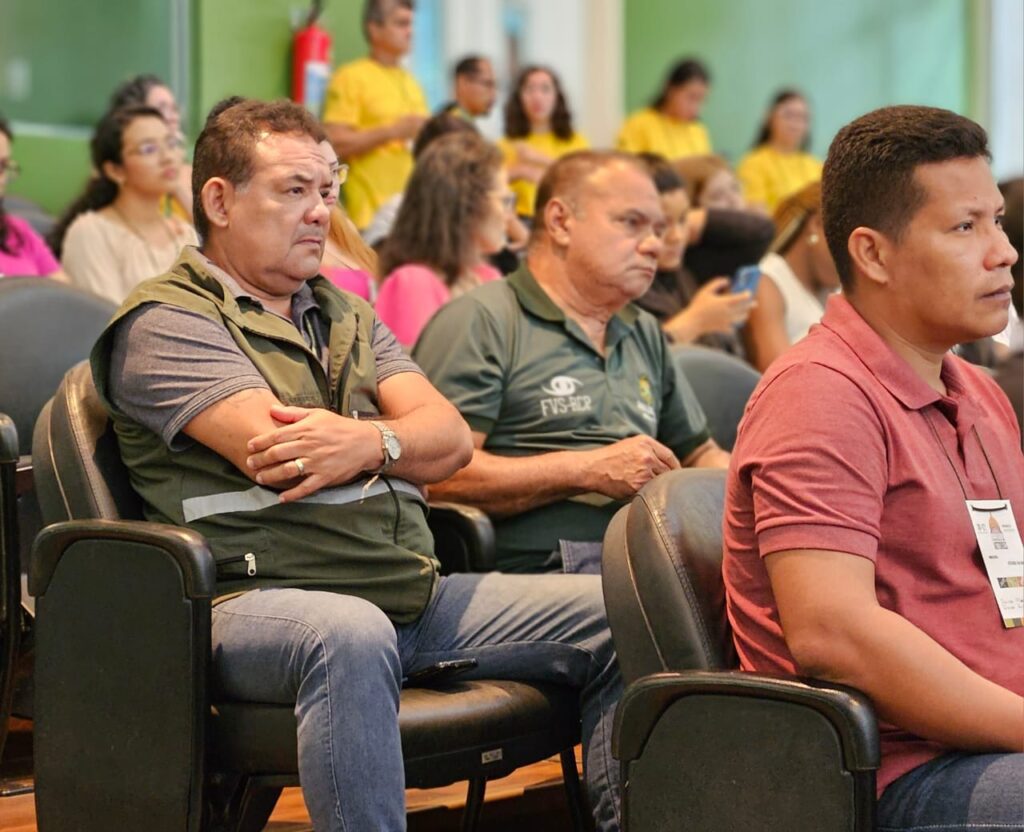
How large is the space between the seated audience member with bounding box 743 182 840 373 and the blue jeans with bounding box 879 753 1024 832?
8.87 ft

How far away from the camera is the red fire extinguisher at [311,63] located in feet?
20.7

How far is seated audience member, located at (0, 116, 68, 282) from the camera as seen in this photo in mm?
3758

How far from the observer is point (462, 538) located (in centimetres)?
255

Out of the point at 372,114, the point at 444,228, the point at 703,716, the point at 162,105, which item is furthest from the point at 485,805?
the point at 372,114

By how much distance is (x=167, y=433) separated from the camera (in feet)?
6.87

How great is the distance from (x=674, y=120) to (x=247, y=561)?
6.17 meters

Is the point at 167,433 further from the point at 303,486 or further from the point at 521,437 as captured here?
the point at 521,437

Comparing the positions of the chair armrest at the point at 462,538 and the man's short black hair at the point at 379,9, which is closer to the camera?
the chair armrest at the point at 462,538

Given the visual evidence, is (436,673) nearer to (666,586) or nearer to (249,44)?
(666,586)

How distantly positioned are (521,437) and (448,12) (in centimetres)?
513

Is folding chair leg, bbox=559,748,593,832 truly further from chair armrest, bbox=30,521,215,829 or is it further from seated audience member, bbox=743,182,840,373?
seated audience member, bbox=743,182,840,373

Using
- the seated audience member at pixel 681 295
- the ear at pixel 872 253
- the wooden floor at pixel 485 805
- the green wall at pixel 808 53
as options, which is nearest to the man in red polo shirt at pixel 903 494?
the ear at pixel 872 253

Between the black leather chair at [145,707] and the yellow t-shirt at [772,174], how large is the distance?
20.6ft

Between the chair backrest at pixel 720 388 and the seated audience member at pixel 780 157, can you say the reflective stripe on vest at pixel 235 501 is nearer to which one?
the chair backrest at pixel 720 388
